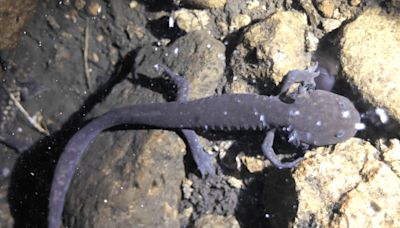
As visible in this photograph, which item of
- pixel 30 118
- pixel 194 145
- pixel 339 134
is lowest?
pixel 30 118

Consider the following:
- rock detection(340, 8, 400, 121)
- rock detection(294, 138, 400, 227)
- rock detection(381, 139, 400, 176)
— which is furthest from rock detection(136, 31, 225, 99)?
rock detection(381, 139, 400, 176)

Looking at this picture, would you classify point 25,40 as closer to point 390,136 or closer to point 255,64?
point 255,64

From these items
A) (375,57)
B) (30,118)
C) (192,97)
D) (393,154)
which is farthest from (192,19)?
(393,154)

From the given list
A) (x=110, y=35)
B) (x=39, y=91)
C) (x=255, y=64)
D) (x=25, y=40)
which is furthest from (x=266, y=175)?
(x=25, y=40)

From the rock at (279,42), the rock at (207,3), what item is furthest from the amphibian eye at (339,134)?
the rock at (207,3)

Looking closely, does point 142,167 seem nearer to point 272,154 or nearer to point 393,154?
point 272,154

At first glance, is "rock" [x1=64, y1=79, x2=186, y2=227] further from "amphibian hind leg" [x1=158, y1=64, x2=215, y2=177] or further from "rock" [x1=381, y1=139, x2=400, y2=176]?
"rock" [x1=381, y1=139, x2=400, y2=176]

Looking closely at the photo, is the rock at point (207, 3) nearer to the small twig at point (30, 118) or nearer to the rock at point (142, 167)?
the rock at point (142, 167)
